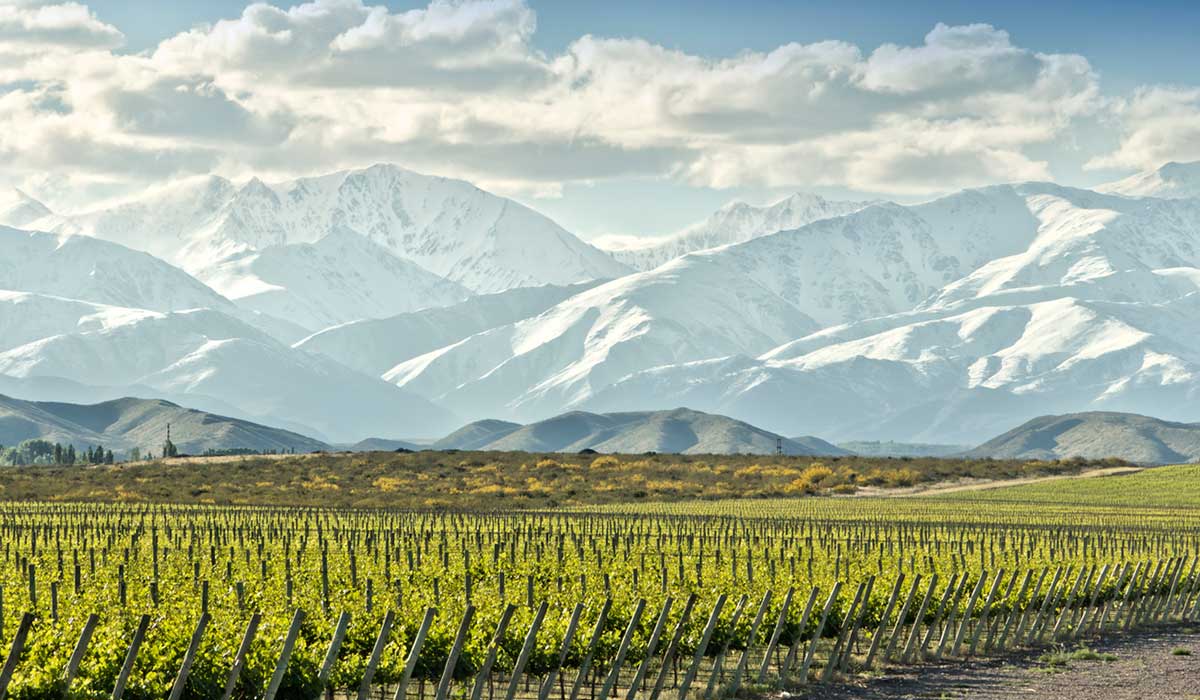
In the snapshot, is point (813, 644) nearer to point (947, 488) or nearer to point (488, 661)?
point (488, 661)

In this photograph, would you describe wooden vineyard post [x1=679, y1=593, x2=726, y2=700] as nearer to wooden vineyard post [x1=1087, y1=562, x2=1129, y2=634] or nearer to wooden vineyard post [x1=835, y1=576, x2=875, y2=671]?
wooden vineyard post [x1=835, y1=576, x2=875, y2=671]

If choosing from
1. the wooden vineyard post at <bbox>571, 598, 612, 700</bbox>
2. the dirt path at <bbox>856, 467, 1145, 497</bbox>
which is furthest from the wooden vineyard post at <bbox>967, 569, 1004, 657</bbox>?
the dirt path at <bbox>856, 467, 1145, 497</bbox>

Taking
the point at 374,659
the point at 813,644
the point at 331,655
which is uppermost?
the point at 331,655

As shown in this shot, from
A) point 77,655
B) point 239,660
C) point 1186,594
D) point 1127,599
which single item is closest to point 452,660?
point 239,660

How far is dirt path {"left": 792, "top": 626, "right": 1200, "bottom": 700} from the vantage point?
34.8 meters

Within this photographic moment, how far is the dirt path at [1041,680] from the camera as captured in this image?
3475cm

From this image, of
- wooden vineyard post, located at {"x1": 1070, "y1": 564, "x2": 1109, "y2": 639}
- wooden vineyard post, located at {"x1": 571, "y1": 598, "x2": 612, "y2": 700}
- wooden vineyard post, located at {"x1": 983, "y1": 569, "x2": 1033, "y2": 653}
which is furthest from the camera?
wooden vineyard post, located at {"x1": 1070, "y1": 564, "x2": 1109, "y2": 639}

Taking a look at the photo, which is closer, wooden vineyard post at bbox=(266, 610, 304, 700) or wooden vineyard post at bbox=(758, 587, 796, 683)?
wooden vineyard post at bbox=(266, 610, 304, 700)

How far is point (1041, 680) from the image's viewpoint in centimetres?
3744

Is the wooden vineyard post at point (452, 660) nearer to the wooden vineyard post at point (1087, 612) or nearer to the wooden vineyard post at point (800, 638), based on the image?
the wooden vineyard post at point (800, 638)

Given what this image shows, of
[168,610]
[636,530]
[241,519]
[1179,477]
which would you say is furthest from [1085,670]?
[1179,477]

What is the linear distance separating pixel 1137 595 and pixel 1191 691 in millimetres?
16620

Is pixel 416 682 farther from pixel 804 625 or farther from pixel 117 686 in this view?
pixel 117 686

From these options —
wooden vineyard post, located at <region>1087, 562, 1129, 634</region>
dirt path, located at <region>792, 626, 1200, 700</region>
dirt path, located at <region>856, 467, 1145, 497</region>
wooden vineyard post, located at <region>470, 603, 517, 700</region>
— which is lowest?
dirt path, located at <region>792, 626, 1200, 700</region>
